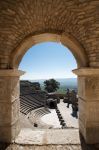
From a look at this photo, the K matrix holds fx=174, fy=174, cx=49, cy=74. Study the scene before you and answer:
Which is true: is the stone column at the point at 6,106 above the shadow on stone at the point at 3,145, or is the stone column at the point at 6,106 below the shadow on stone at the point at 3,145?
above

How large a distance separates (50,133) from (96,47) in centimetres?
291

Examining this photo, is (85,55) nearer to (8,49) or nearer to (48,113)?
(8,49)

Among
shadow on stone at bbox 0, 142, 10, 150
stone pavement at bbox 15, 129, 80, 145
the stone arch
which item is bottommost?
shadow on stone at bbox 0, 142, 10, 150

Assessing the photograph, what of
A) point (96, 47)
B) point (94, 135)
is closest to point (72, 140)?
point (94, 135)

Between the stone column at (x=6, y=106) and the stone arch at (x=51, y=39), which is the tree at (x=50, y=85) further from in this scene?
the stone column at (x=6, y=106)

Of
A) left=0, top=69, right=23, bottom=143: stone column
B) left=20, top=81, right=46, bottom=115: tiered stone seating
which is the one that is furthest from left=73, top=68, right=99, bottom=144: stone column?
left=20, top=81, right=46, bottom=115: tiered stone seating

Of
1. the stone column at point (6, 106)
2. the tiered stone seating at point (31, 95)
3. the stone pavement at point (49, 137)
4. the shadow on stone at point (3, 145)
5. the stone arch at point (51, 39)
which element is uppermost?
the stone arch at point (51, 39)

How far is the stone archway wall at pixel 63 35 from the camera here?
4.41 meters

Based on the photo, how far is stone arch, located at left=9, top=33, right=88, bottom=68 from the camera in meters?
4.64

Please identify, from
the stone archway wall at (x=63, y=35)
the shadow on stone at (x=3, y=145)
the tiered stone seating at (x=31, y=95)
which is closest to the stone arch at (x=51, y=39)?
the stone archway wall at (x=63, y=35)

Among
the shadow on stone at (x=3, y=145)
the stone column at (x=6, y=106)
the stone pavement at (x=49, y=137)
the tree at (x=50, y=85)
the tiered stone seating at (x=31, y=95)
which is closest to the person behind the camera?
the shadow on stone at (x=3, y=145)

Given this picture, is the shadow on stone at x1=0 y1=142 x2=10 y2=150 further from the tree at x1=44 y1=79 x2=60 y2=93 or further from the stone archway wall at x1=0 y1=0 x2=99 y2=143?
the tree at x1=44 y1=79 x2=60 y2=93

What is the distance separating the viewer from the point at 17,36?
4.66 meters

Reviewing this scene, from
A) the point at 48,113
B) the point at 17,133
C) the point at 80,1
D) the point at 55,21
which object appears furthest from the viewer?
the point at 48,113
